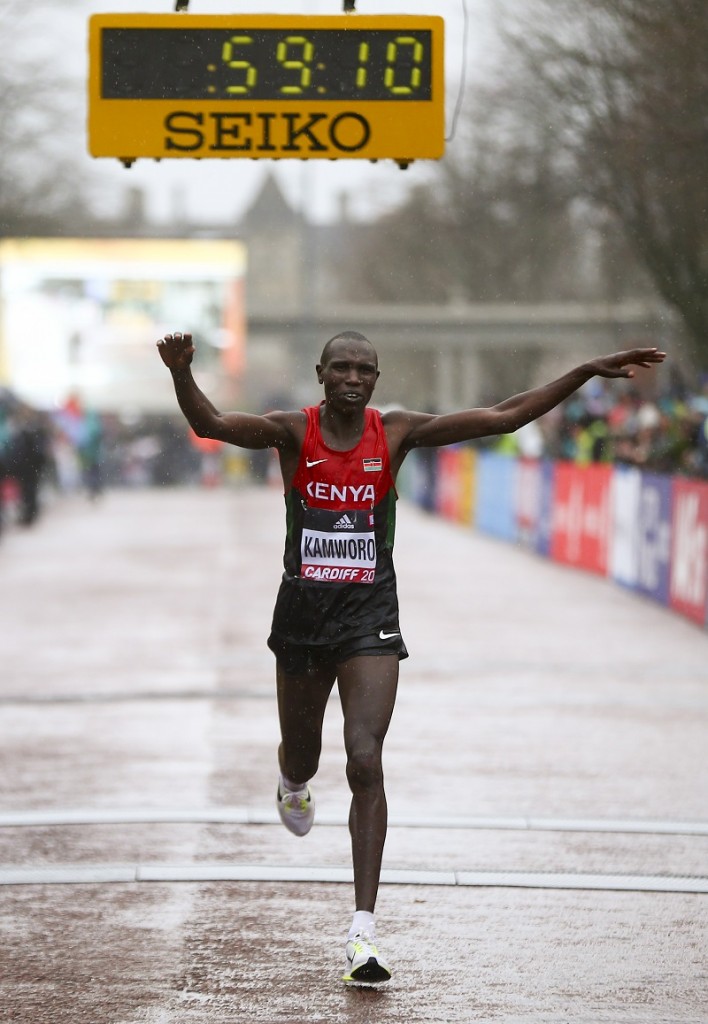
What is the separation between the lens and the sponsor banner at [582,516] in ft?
72.1

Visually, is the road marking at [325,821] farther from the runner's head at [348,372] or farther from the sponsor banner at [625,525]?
the sponsor banner at [625,525]

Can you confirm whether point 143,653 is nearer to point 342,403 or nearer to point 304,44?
point 304,44

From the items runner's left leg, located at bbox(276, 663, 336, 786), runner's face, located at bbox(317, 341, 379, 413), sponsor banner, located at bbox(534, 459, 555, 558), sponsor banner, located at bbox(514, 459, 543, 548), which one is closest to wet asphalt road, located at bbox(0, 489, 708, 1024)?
runner's left leg, located at bbox(276, 663, 336, 786)

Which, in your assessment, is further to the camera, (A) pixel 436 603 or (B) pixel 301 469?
(A) pixel 436 603

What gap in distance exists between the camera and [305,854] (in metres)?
7.88

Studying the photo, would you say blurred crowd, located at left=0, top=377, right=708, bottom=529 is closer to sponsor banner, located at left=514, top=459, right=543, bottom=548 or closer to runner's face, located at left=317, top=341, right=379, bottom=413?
sponsor banner, located at left=514, top=459, right=543, bottom=548

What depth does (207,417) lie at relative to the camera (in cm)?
625

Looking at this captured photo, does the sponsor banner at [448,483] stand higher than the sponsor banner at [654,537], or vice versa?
the sponsor banner at [654,537]

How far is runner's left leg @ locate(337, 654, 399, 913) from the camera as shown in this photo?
6102 mm

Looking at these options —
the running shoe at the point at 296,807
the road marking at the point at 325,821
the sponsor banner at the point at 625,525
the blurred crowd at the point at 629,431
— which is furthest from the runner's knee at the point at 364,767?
the sponsor banner at the point at 625,525

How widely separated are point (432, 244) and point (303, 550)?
158ft

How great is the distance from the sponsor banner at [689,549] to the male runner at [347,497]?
10.5 metres

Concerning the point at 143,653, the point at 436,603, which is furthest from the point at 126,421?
A: the point at 143,653

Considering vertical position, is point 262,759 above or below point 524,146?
below
